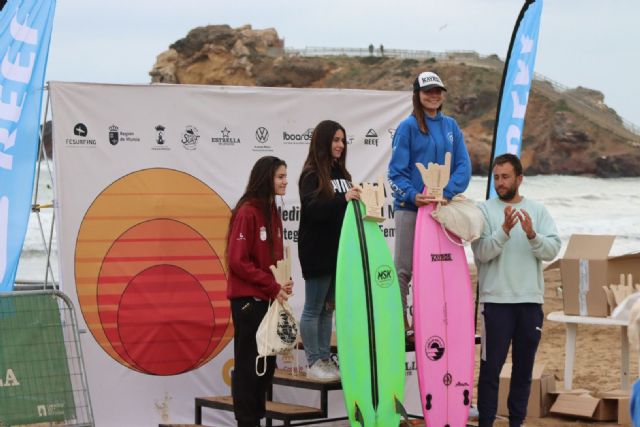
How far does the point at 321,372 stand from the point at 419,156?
4.83ft

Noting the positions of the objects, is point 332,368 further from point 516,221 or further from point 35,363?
point 35,363

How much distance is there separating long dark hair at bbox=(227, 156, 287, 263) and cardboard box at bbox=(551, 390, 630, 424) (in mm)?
2729

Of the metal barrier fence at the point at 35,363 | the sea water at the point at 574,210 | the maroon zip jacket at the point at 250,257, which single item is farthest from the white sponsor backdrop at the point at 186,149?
the sea water at the point at 574,210

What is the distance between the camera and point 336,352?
7.06m

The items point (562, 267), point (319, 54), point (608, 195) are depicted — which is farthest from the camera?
point (319, 54)

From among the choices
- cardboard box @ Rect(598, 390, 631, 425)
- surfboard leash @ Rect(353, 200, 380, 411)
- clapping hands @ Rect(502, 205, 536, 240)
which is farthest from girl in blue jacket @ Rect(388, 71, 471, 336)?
cardboard box @ Rect(598, 390, 631, 425)

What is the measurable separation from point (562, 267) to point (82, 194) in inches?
134

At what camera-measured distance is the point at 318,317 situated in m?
6.69

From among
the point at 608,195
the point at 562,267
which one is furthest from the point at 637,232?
the point at 562,267

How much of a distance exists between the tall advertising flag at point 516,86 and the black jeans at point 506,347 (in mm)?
1893

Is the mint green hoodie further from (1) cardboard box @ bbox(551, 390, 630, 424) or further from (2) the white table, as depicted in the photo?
(1) cardboard box @ bbox(551, 390, 630, 424)

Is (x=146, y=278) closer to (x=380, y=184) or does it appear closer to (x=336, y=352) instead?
(x=336, y=352)

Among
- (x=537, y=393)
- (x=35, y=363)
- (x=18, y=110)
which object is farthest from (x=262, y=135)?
(x=537, y=393)

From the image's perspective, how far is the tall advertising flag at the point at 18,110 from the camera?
6.39 meters
